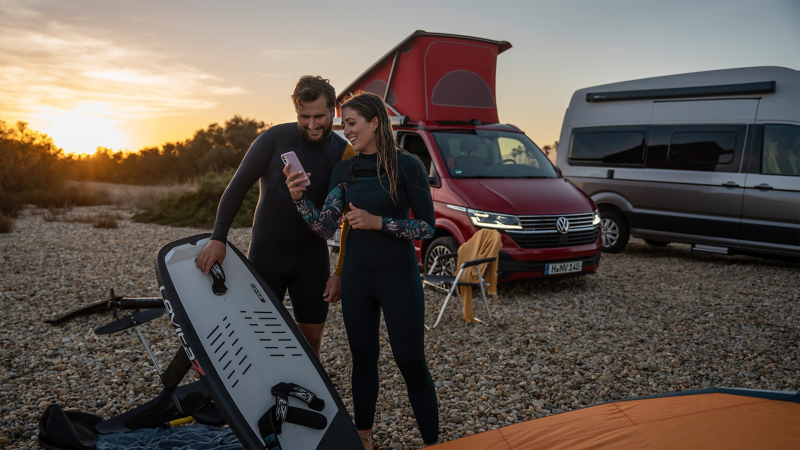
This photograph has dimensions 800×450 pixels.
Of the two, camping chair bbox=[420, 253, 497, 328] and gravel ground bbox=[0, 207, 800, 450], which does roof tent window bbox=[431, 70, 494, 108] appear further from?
camping chair bbox=[420, 253, 497, 328]

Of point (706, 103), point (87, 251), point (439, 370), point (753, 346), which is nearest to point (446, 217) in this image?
point (439, 370)

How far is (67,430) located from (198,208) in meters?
12.6

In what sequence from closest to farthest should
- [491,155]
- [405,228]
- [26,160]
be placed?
[405,228] → [491,155] → [26,160]

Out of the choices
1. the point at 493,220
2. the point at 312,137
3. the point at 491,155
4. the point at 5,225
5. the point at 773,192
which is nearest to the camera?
the point at 312,137

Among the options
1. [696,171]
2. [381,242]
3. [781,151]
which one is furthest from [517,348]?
[781,151]

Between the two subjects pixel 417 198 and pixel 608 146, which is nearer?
pixel 417 198

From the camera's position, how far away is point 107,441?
264cm

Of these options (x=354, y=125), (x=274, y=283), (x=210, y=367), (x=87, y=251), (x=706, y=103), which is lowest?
(x=87, y=251)

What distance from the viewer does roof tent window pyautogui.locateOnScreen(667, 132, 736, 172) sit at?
25.4 ft

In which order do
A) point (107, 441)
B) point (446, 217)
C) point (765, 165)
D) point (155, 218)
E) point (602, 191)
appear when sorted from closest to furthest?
point (107, 441) < point (446, 217) < point (765, 165) < point (602, 191) < point (155, 218)

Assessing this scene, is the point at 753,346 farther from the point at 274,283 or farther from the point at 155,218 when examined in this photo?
the point at 155,218

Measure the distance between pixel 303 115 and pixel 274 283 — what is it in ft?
3.21

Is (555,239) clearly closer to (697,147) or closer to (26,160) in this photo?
(697,147)

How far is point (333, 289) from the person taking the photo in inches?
104
